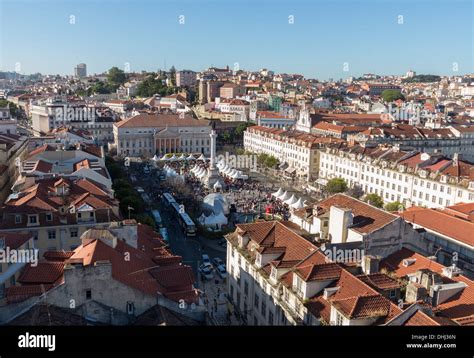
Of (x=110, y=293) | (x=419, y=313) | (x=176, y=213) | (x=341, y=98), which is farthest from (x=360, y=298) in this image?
(x=341, y=98)

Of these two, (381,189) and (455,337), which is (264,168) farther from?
(455,337)

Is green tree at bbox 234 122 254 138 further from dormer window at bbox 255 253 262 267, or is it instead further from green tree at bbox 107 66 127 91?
green tree at bbox 107 66 127 91

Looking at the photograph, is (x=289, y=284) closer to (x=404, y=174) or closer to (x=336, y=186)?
(x=404, y=174)

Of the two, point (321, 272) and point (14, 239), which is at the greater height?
point (14, 239)

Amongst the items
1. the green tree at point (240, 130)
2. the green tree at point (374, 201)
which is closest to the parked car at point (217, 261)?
the green tree at point (374, 201)
